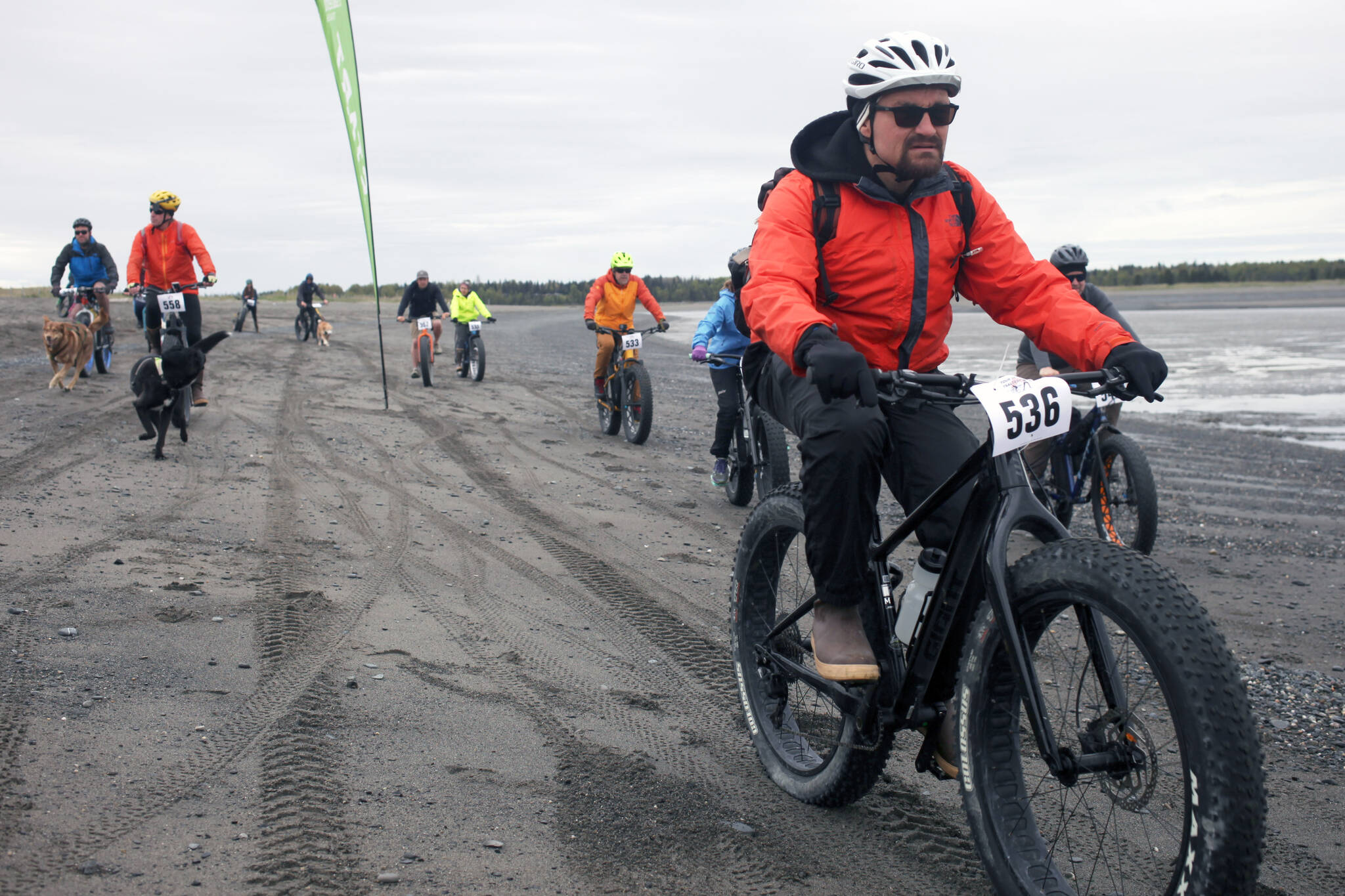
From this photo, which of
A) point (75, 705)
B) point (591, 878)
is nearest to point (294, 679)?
point (75, 705)

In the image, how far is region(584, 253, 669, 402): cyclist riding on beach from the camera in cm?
1289

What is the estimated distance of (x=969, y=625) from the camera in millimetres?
2756

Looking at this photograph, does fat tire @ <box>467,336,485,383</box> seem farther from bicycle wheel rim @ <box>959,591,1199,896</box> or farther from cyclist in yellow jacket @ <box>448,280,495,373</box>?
bicycle wheel rim @ <box>959,591,1199,896</box>

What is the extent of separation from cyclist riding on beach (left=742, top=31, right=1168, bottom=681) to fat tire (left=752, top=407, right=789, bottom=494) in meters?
4.79

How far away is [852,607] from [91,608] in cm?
380

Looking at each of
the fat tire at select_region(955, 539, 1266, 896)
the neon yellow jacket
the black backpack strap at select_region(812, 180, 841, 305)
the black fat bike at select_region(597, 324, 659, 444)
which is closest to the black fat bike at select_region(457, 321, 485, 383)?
the neon yellow jacket

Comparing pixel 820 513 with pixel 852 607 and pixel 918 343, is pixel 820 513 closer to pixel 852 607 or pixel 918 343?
pixel 852 607

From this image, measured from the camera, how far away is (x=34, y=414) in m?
11.9

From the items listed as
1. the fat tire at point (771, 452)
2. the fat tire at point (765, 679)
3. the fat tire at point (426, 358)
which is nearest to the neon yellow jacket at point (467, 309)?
the fat tire at point (426, 358)

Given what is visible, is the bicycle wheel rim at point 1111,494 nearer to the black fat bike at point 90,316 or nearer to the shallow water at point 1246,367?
the shallow water at point 1246,367

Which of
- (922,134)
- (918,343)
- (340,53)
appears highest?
(340,53)

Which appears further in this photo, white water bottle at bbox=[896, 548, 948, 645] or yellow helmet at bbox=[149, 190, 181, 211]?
yellow helmet at bbox=[149, 190, 181, 211]

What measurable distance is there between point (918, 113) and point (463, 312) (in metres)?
18.0

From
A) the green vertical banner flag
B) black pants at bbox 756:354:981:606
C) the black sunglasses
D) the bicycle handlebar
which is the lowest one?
black pants at bbox 756:354:981:606
